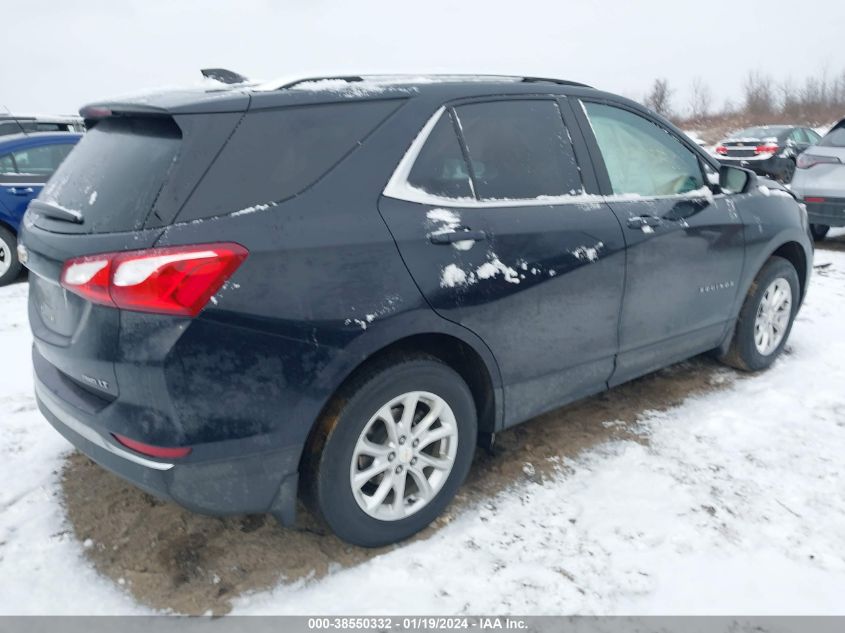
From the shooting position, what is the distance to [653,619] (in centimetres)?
225

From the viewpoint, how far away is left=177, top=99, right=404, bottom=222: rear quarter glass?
2.11m

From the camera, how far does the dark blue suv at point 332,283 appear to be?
2.06m

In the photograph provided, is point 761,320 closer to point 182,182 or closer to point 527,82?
point 527,82

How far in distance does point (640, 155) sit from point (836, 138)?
20.5 feet

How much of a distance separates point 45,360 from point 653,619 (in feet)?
7.98

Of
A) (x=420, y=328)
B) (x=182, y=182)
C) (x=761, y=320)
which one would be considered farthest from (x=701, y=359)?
(x=182, y=182)

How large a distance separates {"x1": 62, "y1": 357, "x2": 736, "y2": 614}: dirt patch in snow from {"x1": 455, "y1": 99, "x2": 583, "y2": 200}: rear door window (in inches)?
50.5

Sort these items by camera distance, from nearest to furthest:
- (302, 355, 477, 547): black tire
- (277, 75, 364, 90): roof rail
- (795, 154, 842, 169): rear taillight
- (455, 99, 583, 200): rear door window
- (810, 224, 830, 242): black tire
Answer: (302, 355, 477, 547): black tire, (277, 75, 364, 90): roof rail, (455, 99, 583, 200): rear door window, (795, 154, 842, 169): rear taillight, (810, 224, 830, 242): black tire

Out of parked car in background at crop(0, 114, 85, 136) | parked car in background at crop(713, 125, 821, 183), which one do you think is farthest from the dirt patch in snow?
parked car in background at crop(713, 125, 821, 183)

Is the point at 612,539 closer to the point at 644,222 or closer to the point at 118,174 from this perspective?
the point at 644,222

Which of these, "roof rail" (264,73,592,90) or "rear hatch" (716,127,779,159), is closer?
"roof rail" (264,73,592,90)

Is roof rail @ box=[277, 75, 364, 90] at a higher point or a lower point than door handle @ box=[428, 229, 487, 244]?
higher

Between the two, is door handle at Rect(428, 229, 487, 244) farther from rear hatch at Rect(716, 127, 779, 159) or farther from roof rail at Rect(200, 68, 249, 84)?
rear hatch at Rect(716, 127, 779, 159)

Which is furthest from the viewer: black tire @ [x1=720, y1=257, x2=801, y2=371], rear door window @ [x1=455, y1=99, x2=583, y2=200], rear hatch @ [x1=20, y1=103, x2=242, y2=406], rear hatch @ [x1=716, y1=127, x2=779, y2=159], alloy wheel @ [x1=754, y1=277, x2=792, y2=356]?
rear hatch @ [x1=716, y1=127, x2=779, y2=159]
